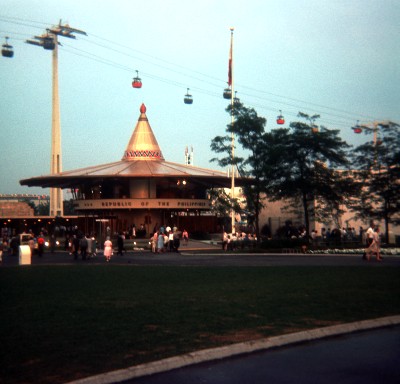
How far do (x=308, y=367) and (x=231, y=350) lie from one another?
1228mm

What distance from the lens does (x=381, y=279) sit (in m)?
18.5

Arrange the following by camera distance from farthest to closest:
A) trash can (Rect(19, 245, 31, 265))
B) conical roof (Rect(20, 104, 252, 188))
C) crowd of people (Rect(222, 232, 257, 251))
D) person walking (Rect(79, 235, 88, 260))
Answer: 1. conical roof (Rect(20, 104, 252, 188))
2. crowd of people (Rect(222, 232, 257, 251))
3. person walking (Rect(79, 235, 88, 260))
4. trash can (Rect(19, 245, 31, 265))

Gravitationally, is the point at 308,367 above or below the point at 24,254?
below

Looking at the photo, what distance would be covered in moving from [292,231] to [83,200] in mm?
32762

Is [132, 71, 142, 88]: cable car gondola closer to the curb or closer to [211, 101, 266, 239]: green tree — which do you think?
[211, 101, 266, 239]: green tree

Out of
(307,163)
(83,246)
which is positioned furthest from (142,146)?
(83,246)

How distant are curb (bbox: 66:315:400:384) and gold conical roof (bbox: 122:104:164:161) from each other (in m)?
67.1

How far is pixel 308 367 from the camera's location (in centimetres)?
805

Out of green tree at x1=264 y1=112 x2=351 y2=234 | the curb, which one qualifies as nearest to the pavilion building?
green tree at x1=264 y1=112 x2=351 y2=234

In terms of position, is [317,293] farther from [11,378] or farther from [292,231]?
[292,231]

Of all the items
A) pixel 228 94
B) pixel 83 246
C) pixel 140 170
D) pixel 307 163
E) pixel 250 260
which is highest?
pixel 228 94

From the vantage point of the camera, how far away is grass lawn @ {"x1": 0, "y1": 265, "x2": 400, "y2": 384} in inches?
342

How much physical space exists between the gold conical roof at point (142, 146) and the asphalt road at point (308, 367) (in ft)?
225

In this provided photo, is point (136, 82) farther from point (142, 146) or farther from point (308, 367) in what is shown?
point (308, 367)
